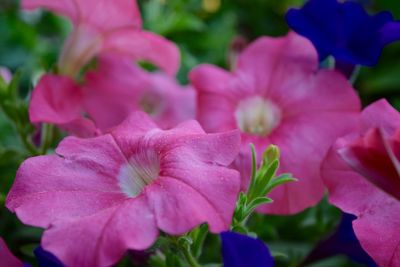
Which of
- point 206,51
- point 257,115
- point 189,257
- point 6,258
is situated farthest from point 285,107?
point 206,51

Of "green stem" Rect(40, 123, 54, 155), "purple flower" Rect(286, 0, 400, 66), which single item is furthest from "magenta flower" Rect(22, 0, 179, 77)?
"purple flower" Rect(286, 0, 400, 66)

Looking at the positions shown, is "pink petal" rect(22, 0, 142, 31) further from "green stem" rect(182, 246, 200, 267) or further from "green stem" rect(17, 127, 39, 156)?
"green stem" rect(182, 246, 200, 267)

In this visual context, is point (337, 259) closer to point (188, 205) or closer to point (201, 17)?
point (188, 205)

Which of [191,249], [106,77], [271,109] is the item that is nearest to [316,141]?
[271,109]

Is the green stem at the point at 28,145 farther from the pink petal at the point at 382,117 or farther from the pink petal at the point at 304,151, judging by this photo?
the pink petal at the point at 382,117

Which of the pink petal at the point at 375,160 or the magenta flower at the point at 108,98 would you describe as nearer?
the pink petal at the point at 375,160

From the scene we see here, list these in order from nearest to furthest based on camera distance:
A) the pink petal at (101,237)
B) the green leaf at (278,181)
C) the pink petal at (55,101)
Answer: the pink petal at (101,237) → the green leaf at (278,181) → the pink petal at (55,101)

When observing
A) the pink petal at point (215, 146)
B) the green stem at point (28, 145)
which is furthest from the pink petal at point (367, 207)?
the green stem at point (28, 145)
